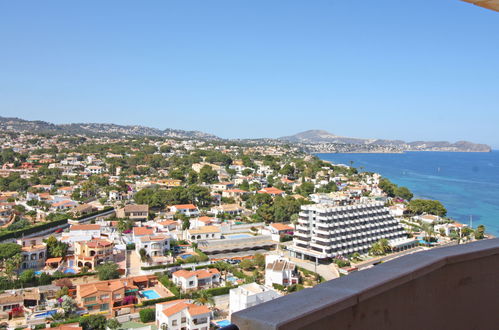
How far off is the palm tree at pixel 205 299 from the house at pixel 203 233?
23.3 feet

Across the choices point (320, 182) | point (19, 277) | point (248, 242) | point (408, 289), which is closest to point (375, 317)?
point (408, 289)

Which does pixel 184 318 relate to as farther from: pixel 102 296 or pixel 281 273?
pixel 281 273

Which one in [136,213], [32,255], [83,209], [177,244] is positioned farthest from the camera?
[136,213]

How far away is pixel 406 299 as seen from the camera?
1438mm

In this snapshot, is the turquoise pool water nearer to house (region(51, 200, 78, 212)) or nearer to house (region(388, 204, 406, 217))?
house (region(51, 200, 78, 212))

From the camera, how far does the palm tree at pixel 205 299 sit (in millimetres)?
13250

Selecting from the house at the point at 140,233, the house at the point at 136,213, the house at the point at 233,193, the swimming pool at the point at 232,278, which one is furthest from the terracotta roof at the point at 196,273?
the house at the point at 233,193

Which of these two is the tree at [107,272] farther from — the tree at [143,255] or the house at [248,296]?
the house at [248,296]

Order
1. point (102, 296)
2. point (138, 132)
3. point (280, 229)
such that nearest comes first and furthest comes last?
point (102, 296) < point (280, 229) < point (138, 132)

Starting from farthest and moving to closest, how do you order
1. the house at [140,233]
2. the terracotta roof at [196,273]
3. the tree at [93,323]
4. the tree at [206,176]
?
the tree at [206,176]
the house at [140,233]
the terracotta roof at [196,273]
the tree at [93,323]

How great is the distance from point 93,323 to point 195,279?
428 cm

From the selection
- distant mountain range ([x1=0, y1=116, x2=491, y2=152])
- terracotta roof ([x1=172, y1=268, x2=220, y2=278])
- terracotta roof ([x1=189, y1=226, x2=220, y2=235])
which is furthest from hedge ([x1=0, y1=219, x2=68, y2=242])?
distant mountain range ([x1=0, y1=116, x2=491, y2=152])

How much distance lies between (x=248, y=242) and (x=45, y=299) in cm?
1053

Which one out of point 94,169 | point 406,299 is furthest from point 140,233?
point 94,169
